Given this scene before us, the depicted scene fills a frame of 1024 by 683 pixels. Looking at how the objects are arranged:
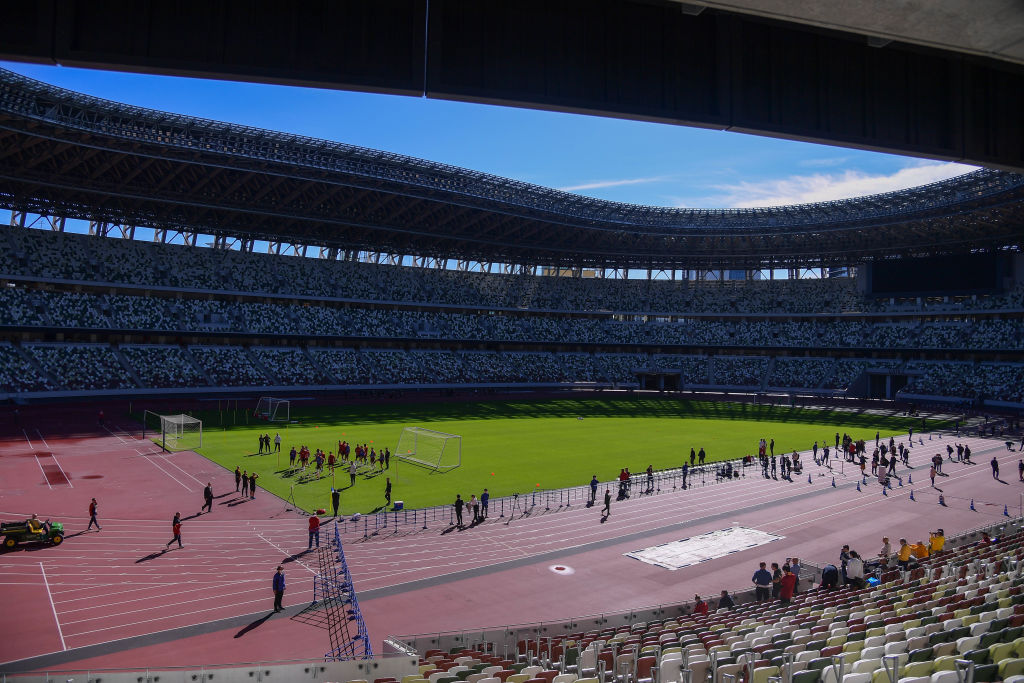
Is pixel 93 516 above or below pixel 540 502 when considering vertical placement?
above

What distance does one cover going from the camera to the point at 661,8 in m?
9.23

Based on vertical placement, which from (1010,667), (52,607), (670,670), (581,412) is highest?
(1010,667)

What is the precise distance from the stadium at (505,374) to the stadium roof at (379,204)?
432mm

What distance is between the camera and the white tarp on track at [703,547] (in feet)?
68.6

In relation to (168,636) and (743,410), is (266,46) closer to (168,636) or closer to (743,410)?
(168,636)

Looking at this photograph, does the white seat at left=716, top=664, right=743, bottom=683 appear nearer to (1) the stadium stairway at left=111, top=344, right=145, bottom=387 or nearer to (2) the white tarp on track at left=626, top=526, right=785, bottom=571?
(2) the white tarp on track at left=626, top=526, right=785, bottom=571

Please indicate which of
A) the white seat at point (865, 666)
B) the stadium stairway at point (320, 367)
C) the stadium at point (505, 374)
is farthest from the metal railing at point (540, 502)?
the stadium stairway at point (320, 367)

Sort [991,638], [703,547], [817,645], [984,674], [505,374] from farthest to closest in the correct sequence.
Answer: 1. [505,374]
2. [703,547]
3. [817,645]
4. [991,638]
5. [984,674]

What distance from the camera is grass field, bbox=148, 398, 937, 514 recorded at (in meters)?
30.7

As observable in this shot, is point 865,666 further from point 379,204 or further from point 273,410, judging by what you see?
point 379,204

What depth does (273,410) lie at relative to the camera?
5169 cm

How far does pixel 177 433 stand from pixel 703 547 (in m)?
33.2

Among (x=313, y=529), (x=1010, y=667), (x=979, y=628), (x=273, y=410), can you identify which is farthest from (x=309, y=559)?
(x=273, y=410)

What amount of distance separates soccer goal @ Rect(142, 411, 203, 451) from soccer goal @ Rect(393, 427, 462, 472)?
12382mm
